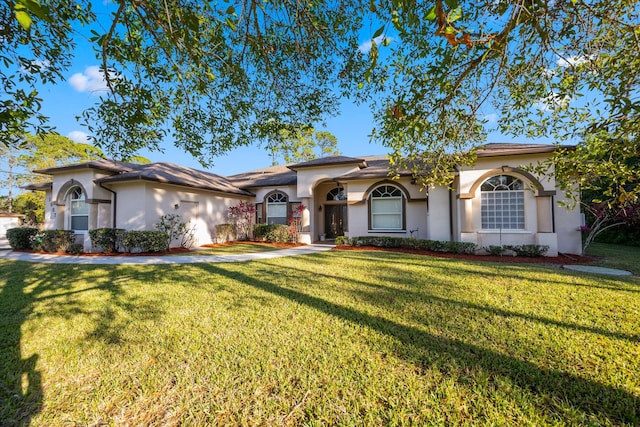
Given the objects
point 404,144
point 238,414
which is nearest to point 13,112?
point 238,414

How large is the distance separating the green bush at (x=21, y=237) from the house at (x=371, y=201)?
3.12 ft

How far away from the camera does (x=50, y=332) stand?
3.86 meters

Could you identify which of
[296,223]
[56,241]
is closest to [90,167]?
[56,241]

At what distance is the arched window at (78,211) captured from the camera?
1298cm

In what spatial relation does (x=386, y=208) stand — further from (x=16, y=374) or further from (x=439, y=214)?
(x=16, y=374)

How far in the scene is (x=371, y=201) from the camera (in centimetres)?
1477

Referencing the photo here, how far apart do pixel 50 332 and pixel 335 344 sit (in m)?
4.25

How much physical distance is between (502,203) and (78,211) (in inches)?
806

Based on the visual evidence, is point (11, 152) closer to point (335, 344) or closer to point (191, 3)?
point (191, 3)

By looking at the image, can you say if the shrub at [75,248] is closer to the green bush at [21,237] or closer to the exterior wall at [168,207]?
the exterior wall at [168,207]

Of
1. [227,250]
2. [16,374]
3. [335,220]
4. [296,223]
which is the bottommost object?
[16,374]

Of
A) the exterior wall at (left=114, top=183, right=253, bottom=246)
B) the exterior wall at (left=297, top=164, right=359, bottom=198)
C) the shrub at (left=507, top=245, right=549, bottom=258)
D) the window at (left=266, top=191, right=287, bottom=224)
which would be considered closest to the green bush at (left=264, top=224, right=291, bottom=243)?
the window at (left=266, top=191, right=287, bottom=224)

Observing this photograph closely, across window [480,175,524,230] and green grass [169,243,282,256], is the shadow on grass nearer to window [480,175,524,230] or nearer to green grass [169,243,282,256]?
green grass [169,243,282,256]

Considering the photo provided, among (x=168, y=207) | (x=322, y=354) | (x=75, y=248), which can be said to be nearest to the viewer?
(x=322, y=354)
